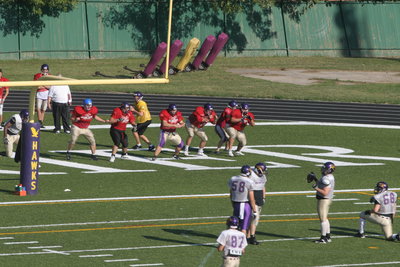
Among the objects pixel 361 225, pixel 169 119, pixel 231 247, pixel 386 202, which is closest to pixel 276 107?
pixel 169 119

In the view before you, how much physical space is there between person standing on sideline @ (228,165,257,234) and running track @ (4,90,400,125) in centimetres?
1984

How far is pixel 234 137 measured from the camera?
3394cm

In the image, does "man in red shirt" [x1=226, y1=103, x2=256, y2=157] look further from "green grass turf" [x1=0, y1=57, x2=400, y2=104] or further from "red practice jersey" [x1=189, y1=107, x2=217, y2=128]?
"green grass turf" [x1=0, y1=57, x2=400, y2=104]

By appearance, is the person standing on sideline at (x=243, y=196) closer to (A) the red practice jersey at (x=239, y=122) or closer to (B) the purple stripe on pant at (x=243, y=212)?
(B) the purple stripe on pant at (x=243, y=212)

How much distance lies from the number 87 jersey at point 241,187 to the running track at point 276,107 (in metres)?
19.9

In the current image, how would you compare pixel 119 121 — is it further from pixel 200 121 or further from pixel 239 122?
pixel 239 122

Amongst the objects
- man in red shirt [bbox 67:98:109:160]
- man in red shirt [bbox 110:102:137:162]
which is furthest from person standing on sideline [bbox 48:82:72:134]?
man in red shirt [bbox 110:102:137:162]

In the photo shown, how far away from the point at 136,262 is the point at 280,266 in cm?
277

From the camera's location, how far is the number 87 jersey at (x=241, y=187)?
2197 centimetres

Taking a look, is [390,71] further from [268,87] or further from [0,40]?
[0,40]

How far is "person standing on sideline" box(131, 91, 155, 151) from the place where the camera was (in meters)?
33.9

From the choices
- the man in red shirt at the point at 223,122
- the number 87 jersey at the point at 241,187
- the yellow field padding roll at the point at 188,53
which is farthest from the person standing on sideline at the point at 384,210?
the yellow field padding roll at the point at 188,53

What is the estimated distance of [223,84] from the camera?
50.5m

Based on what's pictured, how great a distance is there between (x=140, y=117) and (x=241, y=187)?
1262 centimetres
